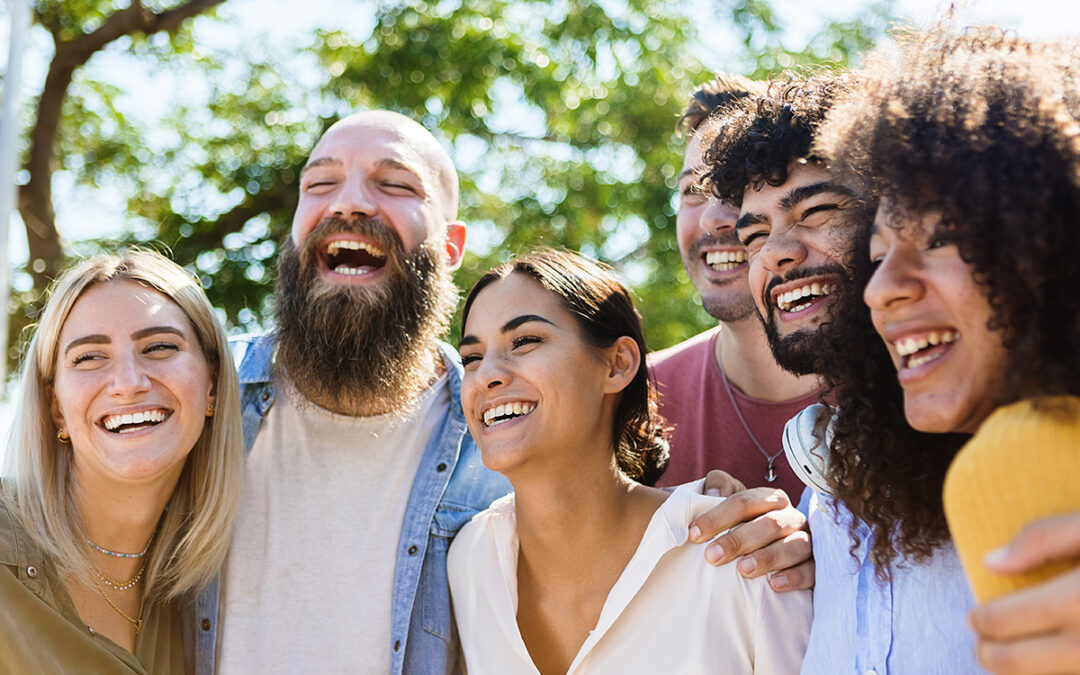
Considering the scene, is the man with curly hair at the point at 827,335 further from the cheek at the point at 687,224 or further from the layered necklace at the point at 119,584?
the layered necklace at the point at 119,584

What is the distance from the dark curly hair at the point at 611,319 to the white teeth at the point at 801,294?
0.59 metres

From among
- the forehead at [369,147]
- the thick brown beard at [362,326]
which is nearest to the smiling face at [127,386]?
the thick brown beard at [362,326]

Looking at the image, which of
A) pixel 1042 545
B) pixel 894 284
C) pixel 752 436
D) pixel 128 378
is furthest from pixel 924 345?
pixel 128 378

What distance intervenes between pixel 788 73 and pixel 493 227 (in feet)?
28.6

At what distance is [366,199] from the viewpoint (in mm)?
4219

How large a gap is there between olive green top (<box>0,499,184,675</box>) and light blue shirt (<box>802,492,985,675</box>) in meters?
2.17

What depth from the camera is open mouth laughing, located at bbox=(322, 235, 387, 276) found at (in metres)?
4.23

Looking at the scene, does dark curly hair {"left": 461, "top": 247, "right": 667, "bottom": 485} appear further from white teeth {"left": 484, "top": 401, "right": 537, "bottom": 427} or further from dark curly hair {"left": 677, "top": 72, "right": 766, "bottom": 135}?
dark curly hair {"left": 677, "top": 72, "right": 766, "bottom": 135}

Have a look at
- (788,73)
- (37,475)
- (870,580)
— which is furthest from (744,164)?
(37,475)

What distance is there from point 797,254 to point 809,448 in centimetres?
68

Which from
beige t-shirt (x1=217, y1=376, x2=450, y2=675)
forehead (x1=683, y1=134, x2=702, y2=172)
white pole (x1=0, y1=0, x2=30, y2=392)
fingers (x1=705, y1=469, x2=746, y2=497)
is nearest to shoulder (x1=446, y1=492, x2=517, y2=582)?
beige t-shirt (x1=217, y1=376, x2=450, y2=675)

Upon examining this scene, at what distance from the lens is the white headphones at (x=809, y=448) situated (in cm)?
266

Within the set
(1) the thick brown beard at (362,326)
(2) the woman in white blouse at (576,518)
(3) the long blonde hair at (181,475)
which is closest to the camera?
(2) the woman in white blouse at (576,518)

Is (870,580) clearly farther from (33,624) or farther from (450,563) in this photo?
(33,624)
